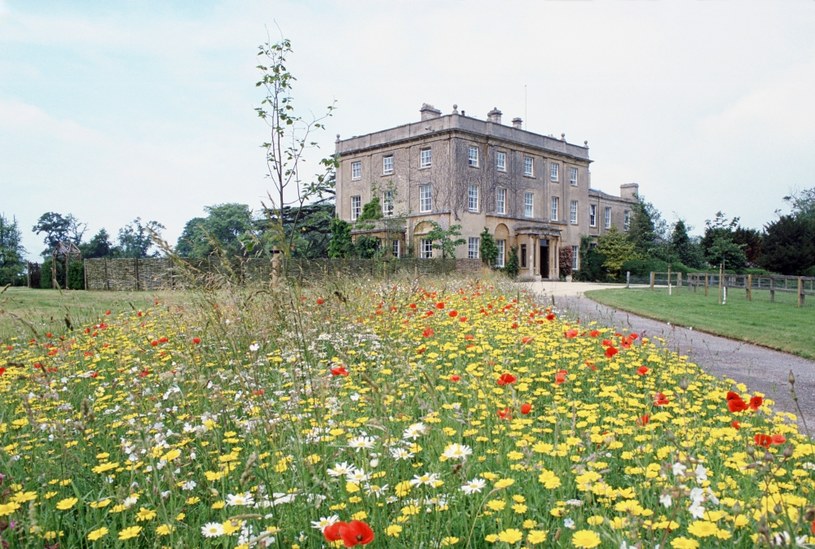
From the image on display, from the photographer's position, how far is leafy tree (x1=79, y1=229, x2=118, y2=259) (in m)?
56.4

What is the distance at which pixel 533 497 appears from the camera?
2373 millimetres

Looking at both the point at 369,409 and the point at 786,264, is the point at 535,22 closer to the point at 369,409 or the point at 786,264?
the point at 369,409

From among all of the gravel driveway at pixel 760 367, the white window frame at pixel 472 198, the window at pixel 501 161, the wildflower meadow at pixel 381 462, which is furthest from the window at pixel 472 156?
the wildflower meadow at pixel 381 462

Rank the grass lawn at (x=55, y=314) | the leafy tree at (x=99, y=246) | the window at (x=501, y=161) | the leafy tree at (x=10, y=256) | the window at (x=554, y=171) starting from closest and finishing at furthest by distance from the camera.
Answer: the grass lawn at (x=55, y=314)
the leafy tree at (x=10, y=256)
the window at (x=501, y=161)
the window at (x=554, y=171)
the leafy tree at (x=99, y=246)

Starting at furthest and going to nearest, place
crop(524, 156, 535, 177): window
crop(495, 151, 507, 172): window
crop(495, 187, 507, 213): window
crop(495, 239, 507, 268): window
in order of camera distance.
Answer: crop(524, 156, 535, 177): window < crop(495, 187, 507, 213): window < crop(495, 151, 507, 172): window < crop(495, 239, 507, 268): window

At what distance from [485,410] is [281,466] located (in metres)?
1.37

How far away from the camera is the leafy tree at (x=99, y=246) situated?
56384 mm

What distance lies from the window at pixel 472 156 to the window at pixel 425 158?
2302 millimetres

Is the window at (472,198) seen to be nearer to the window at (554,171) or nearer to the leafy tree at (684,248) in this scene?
the window at (554,171)

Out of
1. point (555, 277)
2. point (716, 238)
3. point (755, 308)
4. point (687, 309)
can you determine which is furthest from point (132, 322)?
point (716, 238)

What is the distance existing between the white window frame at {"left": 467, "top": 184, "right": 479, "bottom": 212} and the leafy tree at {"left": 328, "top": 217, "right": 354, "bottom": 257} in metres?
7.41

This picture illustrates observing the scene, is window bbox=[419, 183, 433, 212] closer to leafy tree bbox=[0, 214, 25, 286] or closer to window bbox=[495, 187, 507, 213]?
window bbox=[495, 187, 507, 213]

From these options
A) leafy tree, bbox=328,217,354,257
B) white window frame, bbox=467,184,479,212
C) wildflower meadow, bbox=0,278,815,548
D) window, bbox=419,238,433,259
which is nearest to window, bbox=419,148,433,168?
white window frame, bbox=467,184,479,212

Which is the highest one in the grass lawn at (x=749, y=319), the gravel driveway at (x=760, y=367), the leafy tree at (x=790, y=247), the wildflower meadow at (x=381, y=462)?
the leafy tree at (x=790, y=247)
